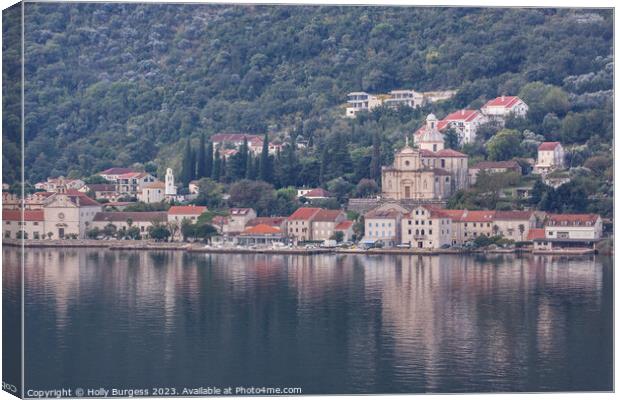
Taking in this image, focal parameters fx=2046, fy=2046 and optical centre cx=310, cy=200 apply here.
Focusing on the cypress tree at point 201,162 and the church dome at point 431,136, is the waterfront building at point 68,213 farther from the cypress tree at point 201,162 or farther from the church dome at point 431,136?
the church dome at point 431,136

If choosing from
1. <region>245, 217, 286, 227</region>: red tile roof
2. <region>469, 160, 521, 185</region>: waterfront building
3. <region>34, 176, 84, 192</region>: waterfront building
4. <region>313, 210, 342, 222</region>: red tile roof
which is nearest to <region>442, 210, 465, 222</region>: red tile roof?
<region>469, 160, 521, 185</region>: waterfront building

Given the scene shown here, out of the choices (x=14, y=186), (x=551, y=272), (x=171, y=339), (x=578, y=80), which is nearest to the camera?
(x=14, y=186)

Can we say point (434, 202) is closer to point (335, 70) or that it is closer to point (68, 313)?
point (335, 70)

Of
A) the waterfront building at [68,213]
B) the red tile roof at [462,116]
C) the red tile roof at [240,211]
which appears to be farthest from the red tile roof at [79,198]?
the red tile roof at [462,116]

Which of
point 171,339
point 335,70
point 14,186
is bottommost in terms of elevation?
point 171,339

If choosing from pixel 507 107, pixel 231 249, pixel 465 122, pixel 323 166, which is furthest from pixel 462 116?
pixel 231 249

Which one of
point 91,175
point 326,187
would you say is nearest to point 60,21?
point 91,175
